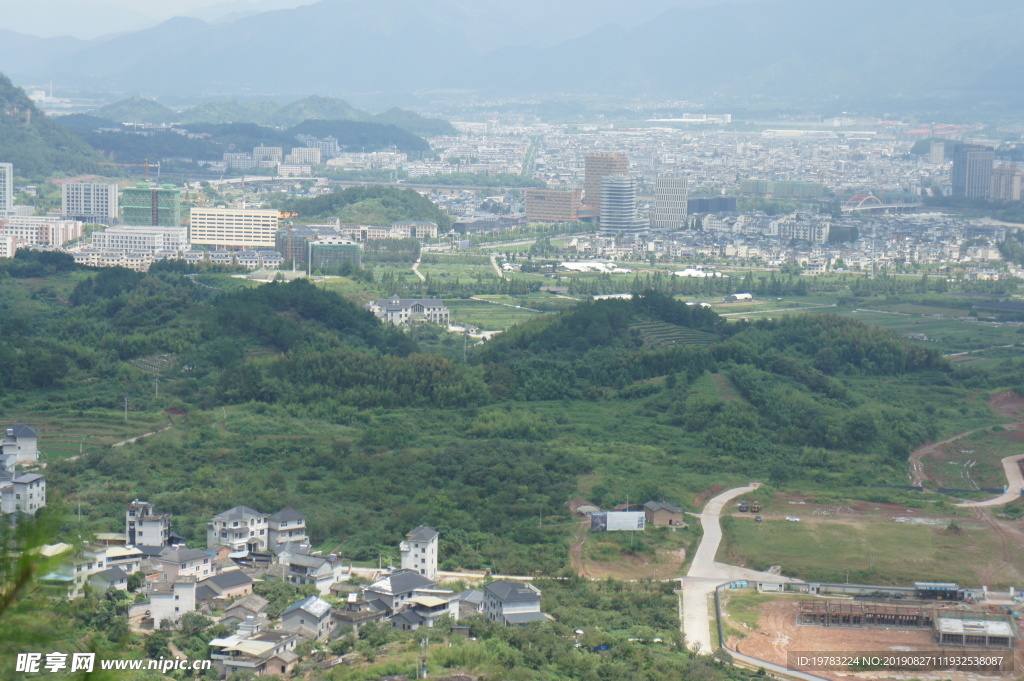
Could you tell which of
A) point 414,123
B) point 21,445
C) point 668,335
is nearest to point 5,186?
point 668,335

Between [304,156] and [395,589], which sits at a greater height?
[304,156]

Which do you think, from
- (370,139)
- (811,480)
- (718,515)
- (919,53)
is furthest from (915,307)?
(919,53)

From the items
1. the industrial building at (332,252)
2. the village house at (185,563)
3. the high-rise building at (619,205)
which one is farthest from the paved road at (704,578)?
the high-rise building at (619,205)

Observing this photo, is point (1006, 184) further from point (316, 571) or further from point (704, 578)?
point (316, 571)

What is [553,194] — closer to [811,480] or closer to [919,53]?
[811,480]

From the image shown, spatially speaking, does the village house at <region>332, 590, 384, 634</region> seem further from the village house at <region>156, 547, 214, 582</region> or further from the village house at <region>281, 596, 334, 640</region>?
the village house at <region>156, 547, 214, 582</region>

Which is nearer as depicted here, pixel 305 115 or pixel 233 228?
pixel 233 228
